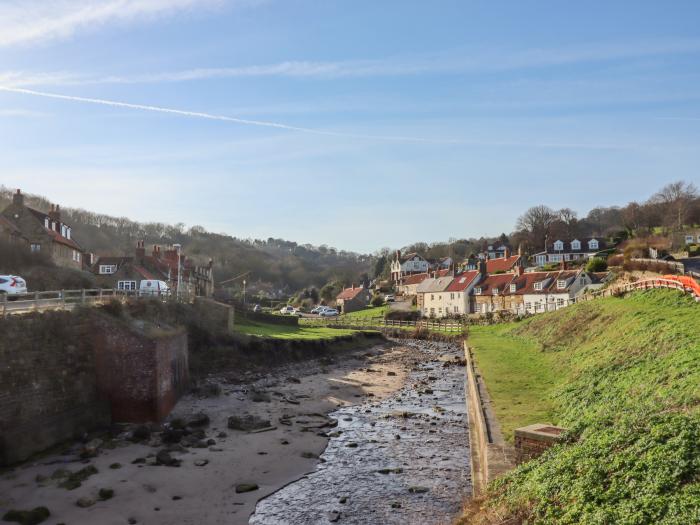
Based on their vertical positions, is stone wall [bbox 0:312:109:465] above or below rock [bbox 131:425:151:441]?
above

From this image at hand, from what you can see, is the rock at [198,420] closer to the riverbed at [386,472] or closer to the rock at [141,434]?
the rock at [141,434]

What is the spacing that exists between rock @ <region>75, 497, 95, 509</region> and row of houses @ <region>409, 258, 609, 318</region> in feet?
142

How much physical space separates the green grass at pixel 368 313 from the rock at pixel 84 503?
65.8 m

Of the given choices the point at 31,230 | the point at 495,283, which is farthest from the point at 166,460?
the point at 495,283

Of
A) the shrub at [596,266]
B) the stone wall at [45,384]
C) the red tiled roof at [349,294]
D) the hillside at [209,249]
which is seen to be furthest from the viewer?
the hillside at [209,249]

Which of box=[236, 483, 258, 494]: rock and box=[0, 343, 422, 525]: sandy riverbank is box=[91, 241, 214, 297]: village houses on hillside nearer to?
box=[0, 343, 422, 525]: sandy riverbank

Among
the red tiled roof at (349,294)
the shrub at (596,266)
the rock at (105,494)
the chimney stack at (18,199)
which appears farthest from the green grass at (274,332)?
the red tiled roof at (349,294)

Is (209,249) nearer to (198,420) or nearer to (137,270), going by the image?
(137,270)

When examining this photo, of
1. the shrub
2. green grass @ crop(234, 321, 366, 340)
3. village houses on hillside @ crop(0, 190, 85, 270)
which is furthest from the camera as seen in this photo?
the shrub

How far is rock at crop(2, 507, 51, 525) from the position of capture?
44.1 feet

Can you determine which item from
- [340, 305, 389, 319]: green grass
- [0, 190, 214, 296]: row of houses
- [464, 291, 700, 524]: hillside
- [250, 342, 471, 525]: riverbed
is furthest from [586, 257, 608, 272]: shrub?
[0, 190, 214, 296]: row of houses

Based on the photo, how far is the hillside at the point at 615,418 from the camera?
320 inches

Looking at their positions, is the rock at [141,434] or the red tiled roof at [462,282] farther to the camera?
the red tiled roof at [462,282]

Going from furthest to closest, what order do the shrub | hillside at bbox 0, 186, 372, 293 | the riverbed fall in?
hillside at bbox 0, 186, 372, 293
the shrub
the riverbed
